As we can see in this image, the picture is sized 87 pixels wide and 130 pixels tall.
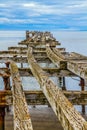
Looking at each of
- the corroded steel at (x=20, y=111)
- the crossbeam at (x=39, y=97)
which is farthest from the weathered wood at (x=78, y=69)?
the corroded steel at (x=20, y=111)

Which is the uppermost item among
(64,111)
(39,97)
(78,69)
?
(64,111)

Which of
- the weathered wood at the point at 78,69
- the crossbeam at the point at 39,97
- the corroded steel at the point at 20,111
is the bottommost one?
the crossbeam at the point at 39,97

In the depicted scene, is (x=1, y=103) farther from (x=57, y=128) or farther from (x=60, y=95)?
(x=57, y=128)

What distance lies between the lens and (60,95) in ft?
19.7

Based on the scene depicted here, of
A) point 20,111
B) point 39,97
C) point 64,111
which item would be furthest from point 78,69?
point 20,111

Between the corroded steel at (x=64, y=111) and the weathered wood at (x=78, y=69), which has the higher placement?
the corroded steel at (x=64, y=111)

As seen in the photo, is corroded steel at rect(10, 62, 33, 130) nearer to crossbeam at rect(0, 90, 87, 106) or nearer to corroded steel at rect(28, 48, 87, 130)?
crossbeam at rect(0, 90, 87, 106)

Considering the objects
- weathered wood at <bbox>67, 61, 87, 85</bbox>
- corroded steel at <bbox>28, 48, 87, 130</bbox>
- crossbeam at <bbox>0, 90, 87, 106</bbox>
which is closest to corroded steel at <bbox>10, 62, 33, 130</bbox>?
crossbeam at <bbox>0, 90, 87, 106</bbox>

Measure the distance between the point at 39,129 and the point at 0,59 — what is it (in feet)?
13.2

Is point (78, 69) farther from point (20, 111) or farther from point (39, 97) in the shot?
point (20, 111)

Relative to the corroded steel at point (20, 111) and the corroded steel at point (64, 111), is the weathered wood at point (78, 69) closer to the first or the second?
the corroded steel at point (64, 111)

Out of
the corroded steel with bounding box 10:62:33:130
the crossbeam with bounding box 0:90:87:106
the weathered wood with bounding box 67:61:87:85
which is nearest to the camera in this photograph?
the corroded steel with bounding box 10:62:33:130

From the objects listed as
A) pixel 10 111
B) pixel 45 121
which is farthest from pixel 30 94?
pixel 10 111

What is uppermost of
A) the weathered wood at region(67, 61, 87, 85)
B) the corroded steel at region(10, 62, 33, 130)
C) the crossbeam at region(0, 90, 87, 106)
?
the corroded steel at region(10, 62, 33, 130)
